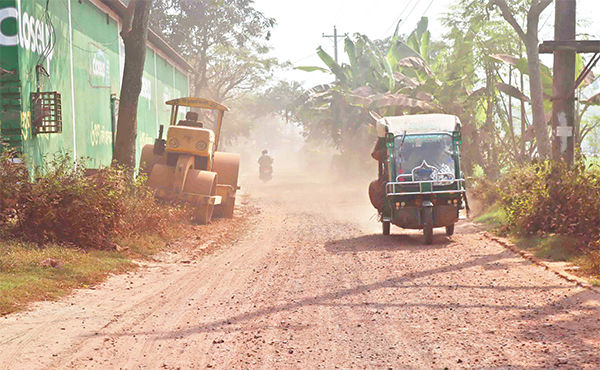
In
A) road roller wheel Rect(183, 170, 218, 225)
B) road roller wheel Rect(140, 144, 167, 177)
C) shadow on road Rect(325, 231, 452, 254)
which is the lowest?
shadow on road Rect(325, 231, 452, 254)

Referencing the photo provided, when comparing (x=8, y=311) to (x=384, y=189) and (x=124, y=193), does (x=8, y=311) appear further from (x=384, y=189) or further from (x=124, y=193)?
(x=384, y=189)

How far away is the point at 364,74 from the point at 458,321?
34.1m

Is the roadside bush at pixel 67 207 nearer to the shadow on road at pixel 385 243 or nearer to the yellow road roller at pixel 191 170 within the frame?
the yellow road roller at pixel 191 170

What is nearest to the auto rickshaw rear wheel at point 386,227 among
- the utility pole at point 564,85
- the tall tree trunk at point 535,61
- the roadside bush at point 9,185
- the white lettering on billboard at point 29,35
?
the utility pole at point 564,85

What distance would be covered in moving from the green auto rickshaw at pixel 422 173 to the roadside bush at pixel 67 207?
5.29 metres

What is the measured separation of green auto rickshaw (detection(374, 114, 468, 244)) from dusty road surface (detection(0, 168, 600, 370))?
4.96ft

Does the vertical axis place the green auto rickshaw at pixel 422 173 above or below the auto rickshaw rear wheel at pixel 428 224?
above

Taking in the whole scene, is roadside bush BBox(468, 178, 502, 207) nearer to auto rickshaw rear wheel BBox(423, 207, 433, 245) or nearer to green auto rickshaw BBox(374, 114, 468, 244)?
green auto rickshaw BBox(374, 114, 468, 244)

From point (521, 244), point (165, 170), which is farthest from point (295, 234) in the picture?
point (521, 244)

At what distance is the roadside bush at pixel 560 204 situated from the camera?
37.3 feet

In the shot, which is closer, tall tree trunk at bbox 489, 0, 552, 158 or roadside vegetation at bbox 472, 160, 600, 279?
roadside vegetation at bbox 472, 160, 600, 279

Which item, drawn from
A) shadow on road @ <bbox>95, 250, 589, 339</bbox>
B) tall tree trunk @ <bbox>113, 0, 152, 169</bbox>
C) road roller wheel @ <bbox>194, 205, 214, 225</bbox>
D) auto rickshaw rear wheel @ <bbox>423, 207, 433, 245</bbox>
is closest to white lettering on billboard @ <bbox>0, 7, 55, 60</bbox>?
tall tree trunk @ <bbox>113, 0, 152, 169</bbox>

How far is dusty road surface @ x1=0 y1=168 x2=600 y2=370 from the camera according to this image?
5762mm

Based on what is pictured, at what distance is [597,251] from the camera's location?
10234 mm
